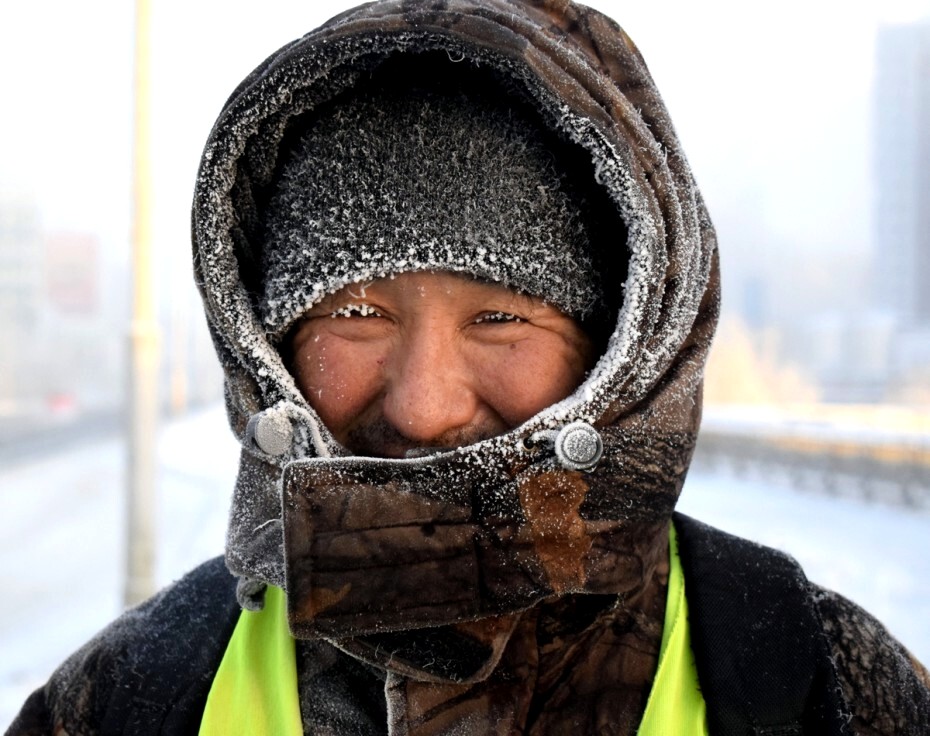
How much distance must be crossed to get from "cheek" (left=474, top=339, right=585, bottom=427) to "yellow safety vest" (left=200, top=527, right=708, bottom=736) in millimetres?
321

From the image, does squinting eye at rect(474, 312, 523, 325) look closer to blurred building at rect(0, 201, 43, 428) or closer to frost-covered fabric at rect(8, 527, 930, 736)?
frost-covered fabric at rect(8, 527, 930, 736)

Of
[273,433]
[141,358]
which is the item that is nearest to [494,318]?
[273,433]

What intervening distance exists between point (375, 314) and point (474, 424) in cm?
20

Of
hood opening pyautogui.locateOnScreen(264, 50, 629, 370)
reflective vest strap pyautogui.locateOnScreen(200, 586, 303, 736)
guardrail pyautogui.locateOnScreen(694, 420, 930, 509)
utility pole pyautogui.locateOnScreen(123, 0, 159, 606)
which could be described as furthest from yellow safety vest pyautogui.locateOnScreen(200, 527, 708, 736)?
guardrail pyautogui.locateOnScreen(694, 420, 930, 509)

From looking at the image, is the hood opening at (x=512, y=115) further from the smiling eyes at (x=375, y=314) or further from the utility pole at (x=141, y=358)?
the utility pole at (x=141, y=358)

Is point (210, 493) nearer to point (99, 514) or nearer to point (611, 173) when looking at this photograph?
point (99, 514)

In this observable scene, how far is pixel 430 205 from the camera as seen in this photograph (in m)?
1.19

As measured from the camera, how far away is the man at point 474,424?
106 centimetres

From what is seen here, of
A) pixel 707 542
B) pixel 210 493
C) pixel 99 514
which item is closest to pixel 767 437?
pixel 210 493

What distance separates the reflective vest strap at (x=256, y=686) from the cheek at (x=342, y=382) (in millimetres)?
298

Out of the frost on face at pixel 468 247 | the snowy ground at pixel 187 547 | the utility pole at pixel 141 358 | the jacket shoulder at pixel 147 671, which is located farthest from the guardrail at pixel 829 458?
the jacket shoulder at pixel 147 671

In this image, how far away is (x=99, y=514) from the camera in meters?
13.4

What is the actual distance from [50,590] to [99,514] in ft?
17.9

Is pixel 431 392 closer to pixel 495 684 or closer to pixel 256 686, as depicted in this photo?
Answer: pixel 495 684
